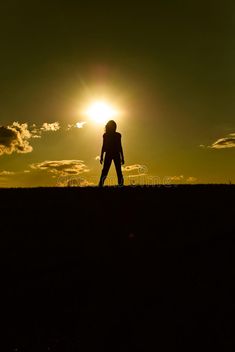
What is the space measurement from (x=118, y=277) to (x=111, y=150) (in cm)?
931

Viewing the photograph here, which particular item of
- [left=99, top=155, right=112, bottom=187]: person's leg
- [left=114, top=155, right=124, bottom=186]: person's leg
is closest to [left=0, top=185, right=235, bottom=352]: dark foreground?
[left=114, top=155, right=124, bottom=186]: person's leg

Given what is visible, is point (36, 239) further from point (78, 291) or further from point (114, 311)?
point (114, 311)

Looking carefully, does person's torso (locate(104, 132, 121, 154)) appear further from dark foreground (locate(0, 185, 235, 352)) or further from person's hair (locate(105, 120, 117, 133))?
dark foreground (locate(0, 185, 235, 352))

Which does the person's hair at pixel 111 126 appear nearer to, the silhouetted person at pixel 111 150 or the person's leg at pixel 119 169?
the silhouetted person at pixel 111 150

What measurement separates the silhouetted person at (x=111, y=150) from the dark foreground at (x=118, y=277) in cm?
507

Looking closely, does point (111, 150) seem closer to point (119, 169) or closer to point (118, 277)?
point (119, 169)

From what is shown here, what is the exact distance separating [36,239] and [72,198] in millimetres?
3806

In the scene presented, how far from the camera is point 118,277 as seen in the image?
703cm

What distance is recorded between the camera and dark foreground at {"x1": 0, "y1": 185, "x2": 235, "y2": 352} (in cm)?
566

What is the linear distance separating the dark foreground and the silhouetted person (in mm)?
5067

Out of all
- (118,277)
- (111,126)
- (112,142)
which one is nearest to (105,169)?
(112,142)

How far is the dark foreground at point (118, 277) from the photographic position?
566 cm

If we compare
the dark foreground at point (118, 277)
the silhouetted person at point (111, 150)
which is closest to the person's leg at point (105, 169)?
the silhouetted person at point (111, 150)

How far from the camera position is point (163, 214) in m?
10.3
